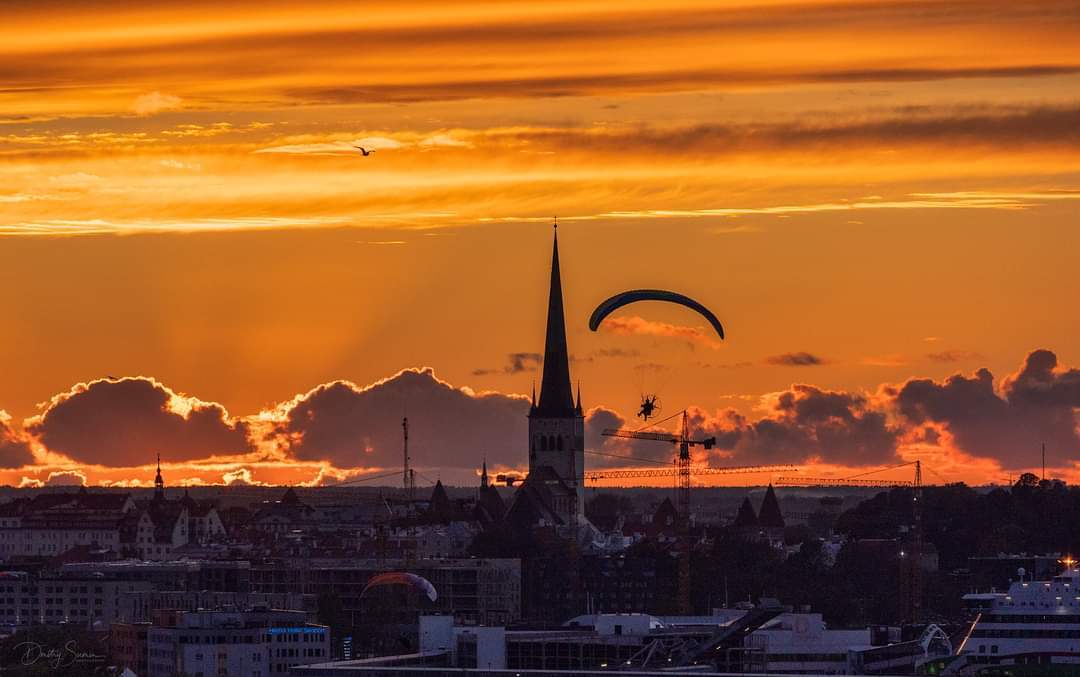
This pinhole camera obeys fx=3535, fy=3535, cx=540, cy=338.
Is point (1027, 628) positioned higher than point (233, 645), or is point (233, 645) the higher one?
point (233, 645)

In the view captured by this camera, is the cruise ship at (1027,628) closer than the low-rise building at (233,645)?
Yes

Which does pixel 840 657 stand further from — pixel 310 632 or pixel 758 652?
pixel 310 632

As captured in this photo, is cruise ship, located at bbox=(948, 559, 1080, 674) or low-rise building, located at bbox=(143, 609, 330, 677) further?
low-rise building, located at bbox=(143, 609, 330, 677)

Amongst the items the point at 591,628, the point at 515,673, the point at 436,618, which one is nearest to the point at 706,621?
the point at 591,628

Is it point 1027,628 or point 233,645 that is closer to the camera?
point 1027,628
